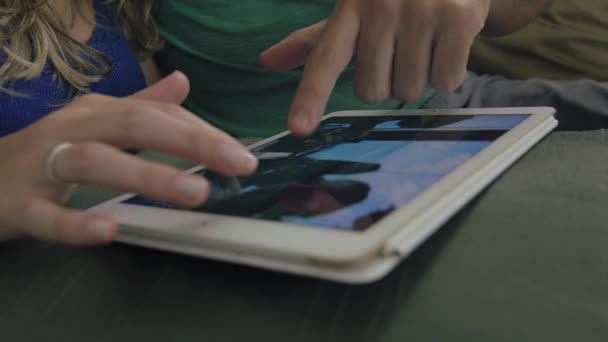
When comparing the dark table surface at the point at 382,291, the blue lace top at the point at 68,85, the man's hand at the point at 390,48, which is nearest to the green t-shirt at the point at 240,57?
the blue lace top at the point at 68,85

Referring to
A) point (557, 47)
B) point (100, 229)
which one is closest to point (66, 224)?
point (100, 229)

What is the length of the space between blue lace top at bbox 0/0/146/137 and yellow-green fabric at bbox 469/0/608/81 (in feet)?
1.77

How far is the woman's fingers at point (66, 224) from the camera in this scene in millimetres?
272

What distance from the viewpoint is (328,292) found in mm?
270

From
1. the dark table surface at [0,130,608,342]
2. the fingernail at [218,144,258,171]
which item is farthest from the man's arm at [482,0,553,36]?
the fingernail at [218,144,258,171]

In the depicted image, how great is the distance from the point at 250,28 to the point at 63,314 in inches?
20.0

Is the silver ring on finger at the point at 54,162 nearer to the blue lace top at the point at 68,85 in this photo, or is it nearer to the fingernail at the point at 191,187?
the fingernail at the point at 191,187

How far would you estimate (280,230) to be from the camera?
0.26m

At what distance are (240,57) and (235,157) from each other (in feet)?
1.54

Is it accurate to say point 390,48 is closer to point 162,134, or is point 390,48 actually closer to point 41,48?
point 162,134

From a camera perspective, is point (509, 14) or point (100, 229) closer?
point (100, 229)

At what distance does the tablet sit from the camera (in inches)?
9.3

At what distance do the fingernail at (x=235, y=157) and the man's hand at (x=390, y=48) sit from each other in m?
0.13

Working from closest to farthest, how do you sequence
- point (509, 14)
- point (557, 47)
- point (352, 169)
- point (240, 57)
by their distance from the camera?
point (352, 169) < point (509, 14) < point (240, 57) < point (557, 47)
